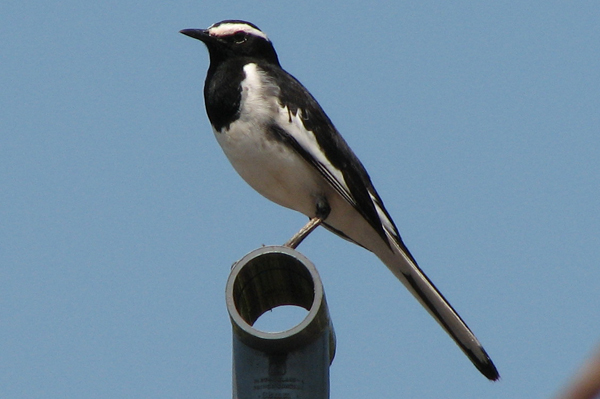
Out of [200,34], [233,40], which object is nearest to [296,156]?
[233,40]

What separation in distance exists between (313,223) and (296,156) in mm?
510

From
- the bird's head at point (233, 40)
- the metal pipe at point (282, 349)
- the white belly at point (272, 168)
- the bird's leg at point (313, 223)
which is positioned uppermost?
the bird's head at point (233, 40)

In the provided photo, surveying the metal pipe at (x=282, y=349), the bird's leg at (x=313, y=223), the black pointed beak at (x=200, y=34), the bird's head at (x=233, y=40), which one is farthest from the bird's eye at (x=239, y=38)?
the metal pipe at (x=282, y=349)

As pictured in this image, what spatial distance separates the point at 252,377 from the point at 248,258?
584 mm

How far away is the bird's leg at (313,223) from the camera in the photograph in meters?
5.20

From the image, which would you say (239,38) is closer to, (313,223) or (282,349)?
(313,223)

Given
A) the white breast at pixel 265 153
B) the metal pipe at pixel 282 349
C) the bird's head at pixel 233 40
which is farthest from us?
the bird's head at pixel 233 40

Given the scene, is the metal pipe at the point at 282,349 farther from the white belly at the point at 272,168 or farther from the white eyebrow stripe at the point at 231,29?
the white eyebrow stripe at the point at 231,29

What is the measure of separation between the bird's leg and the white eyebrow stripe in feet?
5.05

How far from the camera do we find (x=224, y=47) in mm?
5762

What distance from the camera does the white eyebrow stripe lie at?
581cm

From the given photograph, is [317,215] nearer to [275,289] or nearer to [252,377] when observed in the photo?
[275,289]

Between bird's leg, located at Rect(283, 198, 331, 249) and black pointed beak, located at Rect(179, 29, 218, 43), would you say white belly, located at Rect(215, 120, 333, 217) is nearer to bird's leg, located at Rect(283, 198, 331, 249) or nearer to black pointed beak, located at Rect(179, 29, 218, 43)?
bird's leg, located at Rect(283, 198, 331, 249)

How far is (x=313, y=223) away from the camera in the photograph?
5.30 m
